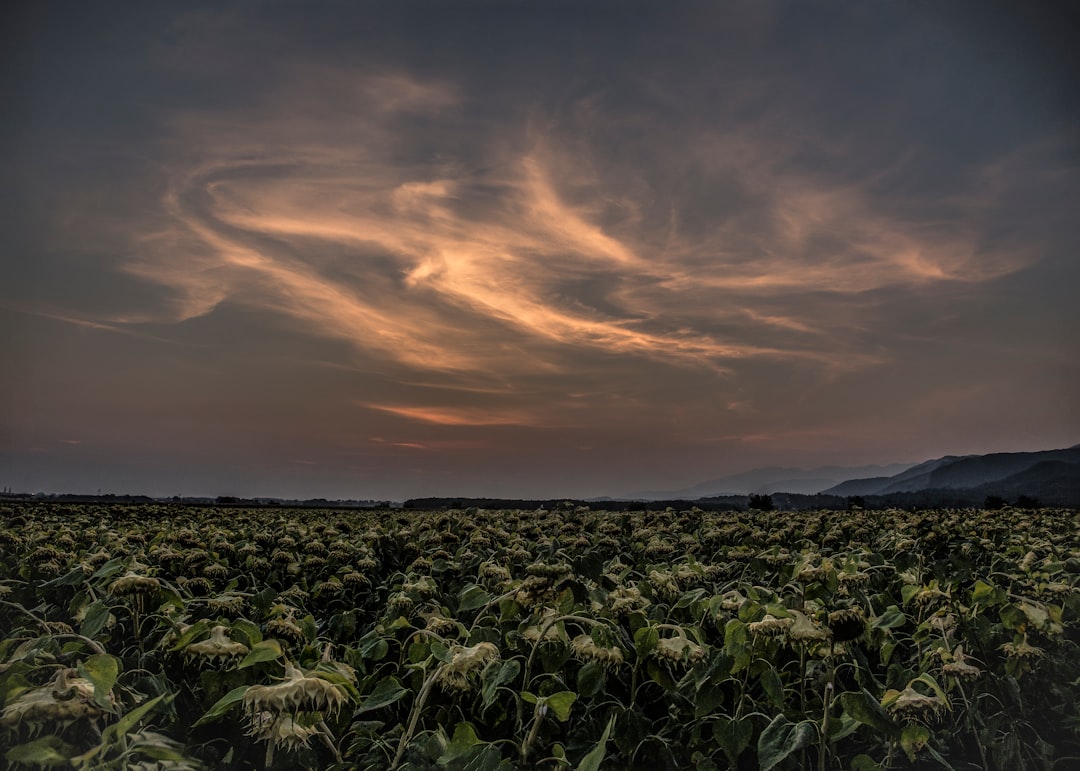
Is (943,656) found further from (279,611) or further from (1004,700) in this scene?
(279,611)

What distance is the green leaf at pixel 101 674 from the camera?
7.92 ft

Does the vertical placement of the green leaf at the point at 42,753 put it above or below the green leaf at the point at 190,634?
below

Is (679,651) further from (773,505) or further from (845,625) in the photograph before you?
(773,505)

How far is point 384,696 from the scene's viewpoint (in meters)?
2.88

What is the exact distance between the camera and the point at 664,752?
10.8 feet

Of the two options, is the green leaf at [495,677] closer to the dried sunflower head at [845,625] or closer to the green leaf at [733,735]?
the green leaf at [733,735]

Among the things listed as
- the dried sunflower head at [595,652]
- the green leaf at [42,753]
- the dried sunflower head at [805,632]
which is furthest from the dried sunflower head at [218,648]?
the dried sunflower head at [805,632]

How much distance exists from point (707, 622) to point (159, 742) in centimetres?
291

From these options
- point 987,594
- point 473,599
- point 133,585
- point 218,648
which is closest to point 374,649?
point 473,599

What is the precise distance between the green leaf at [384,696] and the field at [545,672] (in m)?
0.01

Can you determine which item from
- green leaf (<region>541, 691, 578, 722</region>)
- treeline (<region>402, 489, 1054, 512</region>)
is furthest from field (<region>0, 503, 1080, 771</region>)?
treeline (<region>402, 489, 1054, 512</region>)

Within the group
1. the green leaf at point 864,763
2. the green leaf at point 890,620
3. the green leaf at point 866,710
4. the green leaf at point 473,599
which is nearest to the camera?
the green leaf at point 866,710

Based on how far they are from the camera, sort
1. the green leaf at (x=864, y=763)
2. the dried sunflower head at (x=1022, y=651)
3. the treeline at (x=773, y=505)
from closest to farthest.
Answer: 1. the green leaf at (x=864, y=763)
2. the dried sunflower head at (x=1022, y=651)
3. the treeline at (x=773, y=505)

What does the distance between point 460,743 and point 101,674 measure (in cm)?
129
